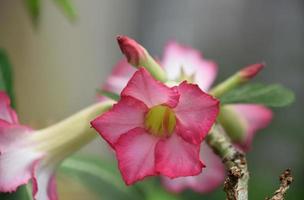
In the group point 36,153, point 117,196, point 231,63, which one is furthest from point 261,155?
point 36,153

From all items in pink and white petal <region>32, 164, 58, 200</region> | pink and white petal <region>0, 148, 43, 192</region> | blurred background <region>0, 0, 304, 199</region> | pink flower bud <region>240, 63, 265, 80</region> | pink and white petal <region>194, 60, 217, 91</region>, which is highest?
pink flower bud <region>240, 63, 265, 80</region>

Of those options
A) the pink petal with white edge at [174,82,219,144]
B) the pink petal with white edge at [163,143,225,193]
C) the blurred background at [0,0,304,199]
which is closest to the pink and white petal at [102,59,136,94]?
the pink petal with white edge at [163,143,225,193]

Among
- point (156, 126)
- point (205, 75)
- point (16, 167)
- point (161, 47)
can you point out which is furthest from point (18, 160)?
point (161, 47)

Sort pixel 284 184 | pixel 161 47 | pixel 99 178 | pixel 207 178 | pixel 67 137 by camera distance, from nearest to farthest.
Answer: pixel 284 184, pixel 67 137, pixel 207 178, pixel 99 178, pixel 161 47

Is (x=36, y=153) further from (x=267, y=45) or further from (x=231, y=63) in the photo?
(x=267, y=45)

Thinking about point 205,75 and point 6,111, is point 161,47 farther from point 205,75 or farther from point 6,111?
point 6,111

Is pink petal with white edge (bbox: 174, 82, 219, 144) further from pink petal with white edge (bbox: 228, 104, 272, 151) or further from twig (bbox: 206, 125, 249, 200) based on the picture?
pink petal with white edge (bbox: 228, 104, 272, 151)

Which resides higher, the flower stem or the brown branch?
the brown branch
